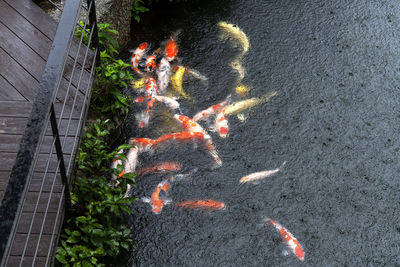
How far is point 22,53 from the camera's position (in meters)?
4.25

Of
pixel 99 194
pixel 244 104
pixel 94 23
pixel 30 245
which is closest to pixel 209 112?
pixel 244 104

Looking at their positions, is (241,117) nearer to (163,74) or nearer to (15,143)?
(163,74)

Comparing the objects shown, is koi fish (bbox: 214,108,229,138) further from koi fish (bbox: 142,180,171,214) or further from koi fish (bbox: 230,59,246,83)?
koi fish (bbox: 142,180,171,214)

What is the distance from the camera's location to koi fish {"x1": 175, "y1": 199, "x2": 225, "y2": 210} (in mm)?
4164

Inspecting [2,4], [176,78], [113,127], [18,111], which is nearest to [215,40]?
[176,78]

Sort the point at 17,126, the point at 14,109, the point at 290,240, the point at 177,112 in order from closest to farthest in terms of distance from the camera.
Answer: the point at 17,126 → the point at 14,109 → the point at 290,240 → the point at 177,112

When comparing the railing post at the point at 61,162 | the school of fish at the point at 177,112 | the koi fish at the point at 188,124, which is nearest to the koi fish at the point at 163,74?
the school of fish at the point at 177,112

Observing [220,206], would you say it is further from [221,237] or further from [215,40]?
[215,40]

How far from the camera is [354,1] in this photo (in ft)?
20.6

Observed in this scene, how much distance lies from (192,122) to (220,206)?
2.99ft

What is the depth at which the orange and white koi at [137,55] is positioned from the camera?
5.27m

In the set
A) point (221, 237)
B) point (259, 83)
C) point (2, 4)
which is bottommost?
point (221, 237)

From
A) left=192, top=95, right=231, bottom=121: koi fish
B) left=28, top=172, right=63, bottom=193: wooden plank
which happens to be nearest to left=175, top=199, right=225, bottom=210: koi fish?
left=192, top=95, right=231, bottom=121: koi fish

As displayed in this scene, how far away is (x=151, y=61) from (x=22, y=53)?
138 centimetres
